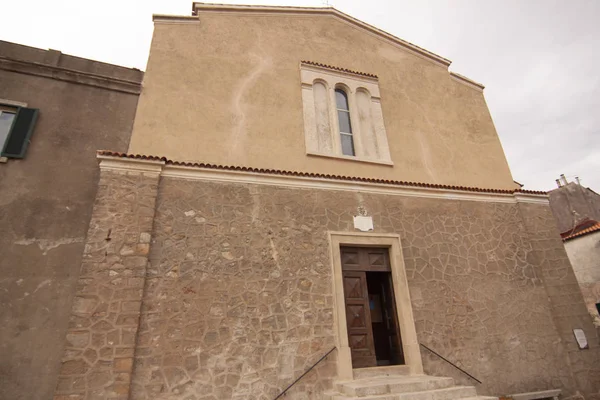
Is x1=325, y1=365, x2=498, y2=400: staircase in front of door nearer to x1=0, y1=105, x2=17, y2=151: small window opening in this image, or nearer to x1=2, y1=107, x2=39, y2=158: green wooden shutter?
x1=2, y1=107, x2=39, y2=158: green wooden shutter

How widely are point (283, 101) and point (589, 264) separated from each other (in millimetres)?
15734

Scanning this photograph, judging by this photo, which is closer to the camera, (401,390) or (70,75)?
(401,390)

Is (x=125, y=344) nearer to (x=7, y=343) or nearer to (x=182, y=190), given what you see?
(x=7, y=343)

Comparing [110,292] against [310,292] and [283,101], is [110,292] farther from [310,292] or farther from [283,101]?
[283,101]

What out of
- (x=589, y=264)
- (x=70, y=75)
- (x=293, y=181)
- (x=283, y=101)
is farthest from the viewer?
(x=589, y=264)

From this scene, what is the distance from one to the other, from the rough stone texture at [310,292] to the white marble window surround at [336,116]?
176 centimetres

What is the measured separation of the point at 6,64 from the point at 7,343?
565cm

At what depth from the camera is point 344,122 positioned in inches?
382

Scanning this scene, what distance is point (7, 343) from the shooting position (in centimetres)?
533

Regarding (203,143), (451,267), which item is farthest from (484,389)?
(203,143)

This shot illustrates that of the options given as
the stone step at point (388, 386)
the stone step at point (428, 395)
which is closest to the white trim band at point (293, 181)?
the stone step at point (388, 386)

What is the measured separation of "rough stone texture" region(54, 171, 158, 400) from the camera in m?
5.00

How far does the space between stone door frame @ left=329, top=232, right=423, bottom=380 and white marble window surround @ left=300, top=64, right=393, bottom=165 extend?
7.79ft

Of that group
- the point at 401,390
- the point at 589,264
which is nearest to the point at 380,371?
the point at 401,390
